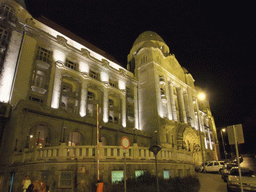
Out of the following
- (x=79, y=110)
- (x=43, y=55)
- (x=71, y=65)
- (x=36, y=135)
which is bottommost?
(x=36, y=135)

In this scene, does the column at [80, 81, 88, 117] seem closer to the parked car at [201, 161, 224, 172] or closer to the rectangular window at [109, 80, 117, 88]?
the rectangular window at [109, 80, 117, 88]

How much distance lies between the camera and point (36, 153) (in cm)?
1362

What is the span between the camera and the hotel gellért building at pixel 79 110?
12.9 m

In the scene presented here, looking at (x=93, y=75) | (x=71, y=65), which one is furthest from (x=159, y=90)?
(x=71, y=65)

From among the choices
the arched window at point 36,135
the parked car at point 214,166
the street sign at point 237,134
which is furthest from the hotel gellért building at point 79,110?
the street sign at point 237,134

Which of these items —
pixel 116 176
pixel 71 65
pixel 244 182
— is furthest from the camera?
pixel 71 65

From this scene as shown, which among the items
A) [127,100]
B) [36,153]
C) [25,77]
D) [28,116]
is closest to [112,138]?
[127,100]

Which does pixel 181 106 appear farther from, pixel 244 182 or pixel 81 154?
pixel 81 154

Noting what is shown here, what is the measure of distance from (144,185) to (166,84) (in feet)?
106

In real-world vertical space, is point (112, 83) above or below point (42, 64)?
above

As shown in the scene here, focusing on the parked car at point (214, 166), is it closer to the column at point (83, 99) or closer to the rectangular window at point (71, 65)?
the column at point (83, 99)

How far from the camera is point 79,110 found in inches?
1148

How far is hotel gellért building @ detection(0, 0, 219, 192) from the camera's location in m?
12.9

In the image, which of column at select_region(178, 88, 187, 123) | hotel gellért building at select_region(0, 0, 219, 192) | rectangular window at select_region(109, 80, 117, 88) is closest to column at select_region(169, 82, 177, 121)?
hotel gellért building at select_region(0, 0, 219, 192)
